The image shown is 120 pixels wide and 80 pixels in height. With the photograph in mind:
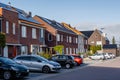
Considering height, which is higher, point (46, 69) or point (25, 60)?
point (25, 60)

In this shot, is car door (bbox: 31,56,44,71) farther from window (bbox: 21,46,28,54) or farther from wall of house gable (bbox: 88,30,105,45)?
wall of house gable (bbox: 88,30,105,45)

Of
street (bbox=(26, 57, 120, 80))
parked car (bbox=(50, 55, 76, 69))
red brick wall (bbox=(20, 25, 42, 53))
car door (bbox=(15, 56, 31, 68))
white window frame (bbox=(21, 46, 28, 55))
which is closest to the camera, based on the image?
street (bbox=(26, 57, 120, 80))

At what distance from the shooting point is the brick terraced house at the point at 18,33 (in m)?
37.2

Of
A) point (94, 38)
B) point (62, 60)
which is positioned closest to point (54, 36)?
point (62, 60)

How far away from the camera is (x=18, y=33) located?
40781 mm

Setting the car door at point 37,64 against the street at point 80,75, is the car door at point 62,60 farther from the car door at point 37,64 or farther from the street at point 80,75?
the car door at point 37,64

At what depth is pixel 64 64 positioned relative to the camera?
33344 millimetres

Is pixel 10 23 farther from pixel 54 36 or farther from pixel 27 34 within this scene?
pixel 54 36

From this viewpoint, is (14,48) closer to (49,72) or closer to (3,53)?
(3,53)

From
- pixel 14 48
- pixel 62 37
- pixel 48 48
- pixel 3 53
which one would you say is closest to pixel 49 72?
pixel 3 53

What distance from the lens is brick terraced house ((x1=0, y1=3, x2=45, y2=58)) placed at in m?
37.2

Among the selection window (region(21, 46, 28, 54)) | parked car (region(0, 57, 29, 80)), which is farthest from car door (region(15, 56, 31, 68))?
window (region(21, 46, 28, 54))

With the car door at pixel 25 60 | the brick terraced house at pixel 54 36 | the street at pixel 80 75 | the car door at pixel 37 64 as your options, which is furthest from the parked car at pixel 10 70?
the brick terraced house at pixel 54 36

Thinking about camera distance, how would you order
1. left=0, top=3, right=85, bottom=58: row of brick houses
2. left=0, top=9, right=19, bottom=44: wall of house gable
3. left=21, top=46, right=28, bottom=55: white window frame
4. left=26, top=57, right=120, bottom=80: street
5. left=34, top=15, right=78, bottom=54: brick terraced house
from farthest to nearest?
left=34, top=15, right=78, bottom=54: brick terraced house → left=21, top=46, right=28, bottom=55: white window frame → left=0, top=3, right=85, bottom=58: row of brick houses → left=0, top=9, right=19, bottom=44: wall of house gable → left=26, top=57, right=120, bottom=80: street
